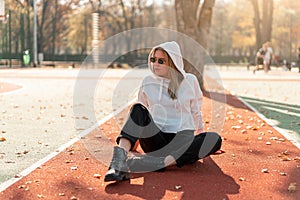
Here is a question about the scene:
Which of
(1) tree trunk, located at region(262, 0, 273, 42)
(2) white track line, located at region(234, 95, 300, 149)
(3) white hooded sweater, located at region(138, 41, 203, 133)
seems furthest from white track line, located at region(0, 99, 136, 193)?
(1) tree trunk, located at region(262, 0, 273, 42)

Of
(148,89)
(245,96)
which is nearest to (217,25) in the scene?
(245,96)

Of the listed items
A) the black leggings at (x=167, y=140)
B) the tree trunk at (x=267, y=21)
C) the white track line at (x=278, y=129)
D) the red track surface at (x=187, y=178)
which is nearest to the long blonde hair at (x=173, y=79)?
the black leggings at (x=167, y=140)

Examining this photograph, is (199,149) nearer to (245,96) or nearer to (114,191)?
(114,191)

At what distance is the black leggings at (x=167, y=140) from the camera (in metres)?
5.68

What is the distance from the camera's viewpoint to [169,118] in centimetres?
611

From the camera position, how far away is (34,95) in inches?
647

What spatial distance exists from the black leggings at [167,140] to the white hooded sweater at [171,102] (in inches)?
4.7

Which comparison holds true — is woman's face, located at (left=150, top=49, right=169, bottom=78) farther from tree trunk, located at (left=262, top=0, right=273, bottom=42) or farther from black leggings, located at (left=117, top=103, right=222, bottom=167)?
tree trunk, located at (left=262, top=0, right=273, bottom=42)

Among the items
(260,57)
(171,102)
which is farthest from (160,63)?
(260,57)

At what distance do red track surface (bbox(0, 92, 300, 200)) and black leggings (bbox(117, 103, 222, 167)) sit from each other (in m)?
0.17

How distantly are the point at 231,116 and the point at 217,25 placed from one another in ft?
204

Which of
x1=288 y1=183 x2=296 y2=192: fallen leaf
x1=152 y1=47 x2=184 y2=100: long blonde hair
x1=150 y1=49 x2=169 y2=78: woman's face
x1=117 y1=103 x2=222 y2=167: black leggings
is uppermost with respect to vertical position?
x1=150 y1=49 x2=169 y2=78: woman's face

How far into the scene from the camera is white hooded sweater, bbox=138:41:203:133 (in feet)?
19.8

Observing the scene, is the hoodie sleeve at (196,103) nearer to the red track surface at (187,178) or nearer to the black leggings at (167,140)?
the black leggings at (167,140)
